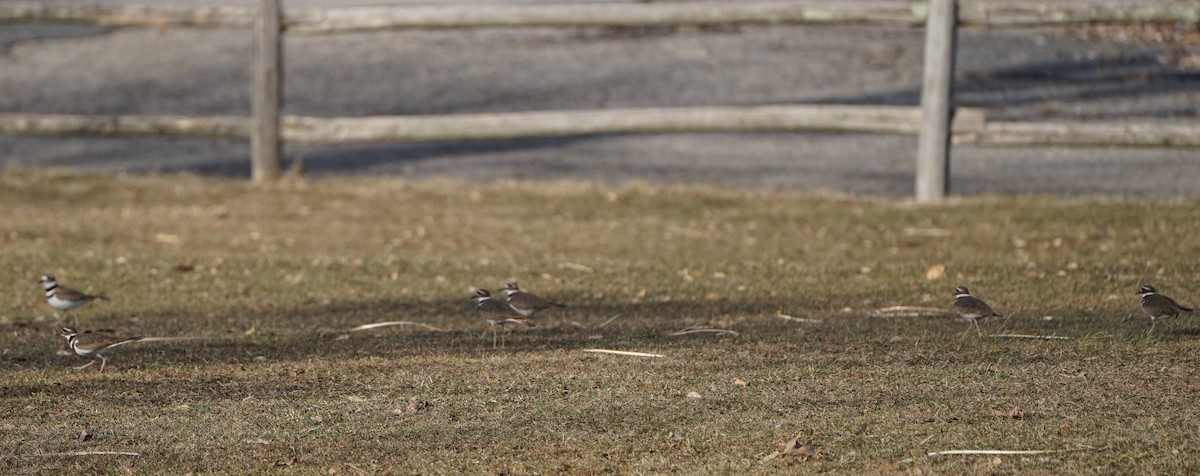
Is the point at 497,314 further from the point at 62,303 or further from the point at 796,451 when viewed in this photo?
the point at 62,303

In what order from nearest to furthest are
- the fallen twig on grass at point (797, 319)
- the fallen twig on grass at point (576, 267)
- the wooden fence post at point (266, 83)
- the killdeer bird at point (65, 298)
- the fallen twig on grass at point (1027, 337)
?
the fallen twig on grass at point (1027, 337), the fallen twig on grass at point (797, 319), the killdeer bird at point (65, 298), the fallen twig on grass at point (576, 267), the wooden fence post at point (266, 83)

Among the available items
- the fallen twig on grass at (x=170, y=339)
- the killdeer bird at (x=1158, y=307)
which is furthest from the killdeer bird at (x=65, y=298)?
the killdeer bird at (x=1158, y=307)

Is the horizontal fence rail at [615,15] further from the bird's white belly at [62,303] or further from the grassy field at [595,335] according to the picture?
the bird's white belly at [62,303]

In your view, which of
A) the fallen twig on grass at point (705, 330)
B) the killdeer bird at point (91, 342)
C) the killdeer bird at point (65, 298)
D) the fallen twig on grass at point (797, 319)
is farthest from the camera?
the killdeer bird at point (65, 298)

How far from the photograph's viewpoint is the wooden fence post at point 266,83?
1337cm

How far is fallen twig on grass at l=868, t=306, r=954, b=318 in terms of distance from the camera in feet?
25.8

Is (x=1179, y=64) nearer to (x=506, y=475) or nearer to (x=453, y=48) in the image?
(x=453, y=48)

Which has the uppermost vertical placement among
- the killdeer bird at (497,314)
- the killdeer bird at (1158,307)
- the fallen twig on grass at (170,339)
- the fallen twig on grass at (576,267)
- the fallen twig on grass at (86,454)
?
the killdeer bird at (1158,307)

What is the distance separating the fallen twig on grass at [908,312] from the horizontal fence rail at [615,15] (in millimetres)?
4976

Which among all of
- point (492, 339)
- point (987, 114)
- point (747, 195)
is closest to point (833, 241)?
point (747, 195)

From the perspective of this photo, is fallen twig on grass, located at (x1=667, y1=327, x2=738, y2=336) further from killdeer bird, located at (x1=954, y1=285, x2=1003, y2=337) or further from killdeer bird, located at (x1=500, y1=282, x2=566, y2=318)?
killdeer bird, located at (x1=954, y1=285, x2=1003, y2=337)

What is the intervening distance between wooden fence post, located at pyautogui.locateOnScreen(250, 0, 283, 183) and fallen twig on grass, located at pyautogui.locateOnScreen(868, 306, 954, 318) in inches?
278

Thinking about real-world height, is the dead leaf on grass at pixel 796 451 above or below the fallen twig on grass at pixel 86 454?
above

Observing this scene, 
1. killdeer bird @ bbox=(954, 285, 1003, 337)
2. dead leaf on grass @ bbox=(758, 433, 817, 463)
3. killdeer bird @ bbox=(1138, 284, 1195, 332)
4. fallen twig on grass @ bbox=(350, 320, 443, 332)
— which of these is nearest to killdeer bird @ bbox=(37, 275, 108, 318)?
fallen twig on grass @ bbox=(350, 320, 443, 332)
